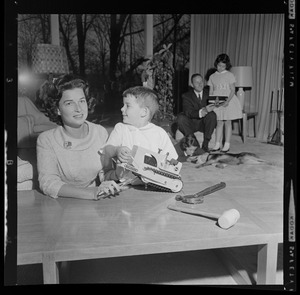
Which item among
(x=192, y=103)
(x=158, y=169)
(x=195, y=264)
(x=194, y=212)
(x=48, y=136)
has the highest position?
(x=192, y=103)

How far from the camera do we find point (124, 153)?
1326 millimetres

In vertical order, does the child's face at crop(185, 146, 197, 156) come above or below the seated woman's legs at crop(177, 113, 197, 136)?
below

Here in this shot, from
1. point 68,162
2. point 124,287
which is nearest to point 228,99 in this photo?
point 68,162

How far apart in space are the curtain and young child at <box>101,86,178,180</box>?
0.17 m

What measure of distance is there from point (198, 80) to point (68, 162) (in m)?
0.48

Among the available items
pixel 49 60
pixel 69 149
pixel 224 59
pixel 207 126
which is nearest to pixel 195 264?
pixel 207 126

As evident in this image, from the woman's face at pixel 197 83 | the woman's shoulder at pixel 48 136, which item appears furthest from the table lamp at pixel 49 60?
the woman's face at pixel 197 83

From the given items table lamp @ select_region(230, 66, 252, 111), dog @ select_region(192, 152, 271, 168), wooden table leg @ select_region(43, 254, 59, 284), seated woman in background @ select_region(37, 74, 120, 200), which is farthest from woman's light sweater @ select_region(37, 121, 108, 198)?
table lamp @ select_region(230, 66, 252, 111)

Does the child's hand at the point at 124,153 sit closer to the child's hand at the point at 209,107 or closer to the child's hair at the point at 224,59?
the child's hand at the point at 209,107

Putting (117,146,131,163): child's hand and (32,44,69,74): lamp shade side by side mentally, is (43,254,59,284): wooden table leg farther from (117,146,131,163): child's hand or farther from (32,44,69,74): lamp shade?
(32,44,69,74): lamp shade

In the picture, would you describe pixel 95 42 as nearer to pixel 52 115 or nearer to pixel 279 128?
pixel 52 115

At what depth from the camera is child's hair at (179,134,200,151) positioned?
1.35m

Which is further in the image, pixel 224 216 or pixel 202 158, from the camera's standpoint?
pixel 202 158

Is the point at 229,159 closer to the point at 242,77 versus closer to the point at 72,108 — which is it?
the point at 242,77
